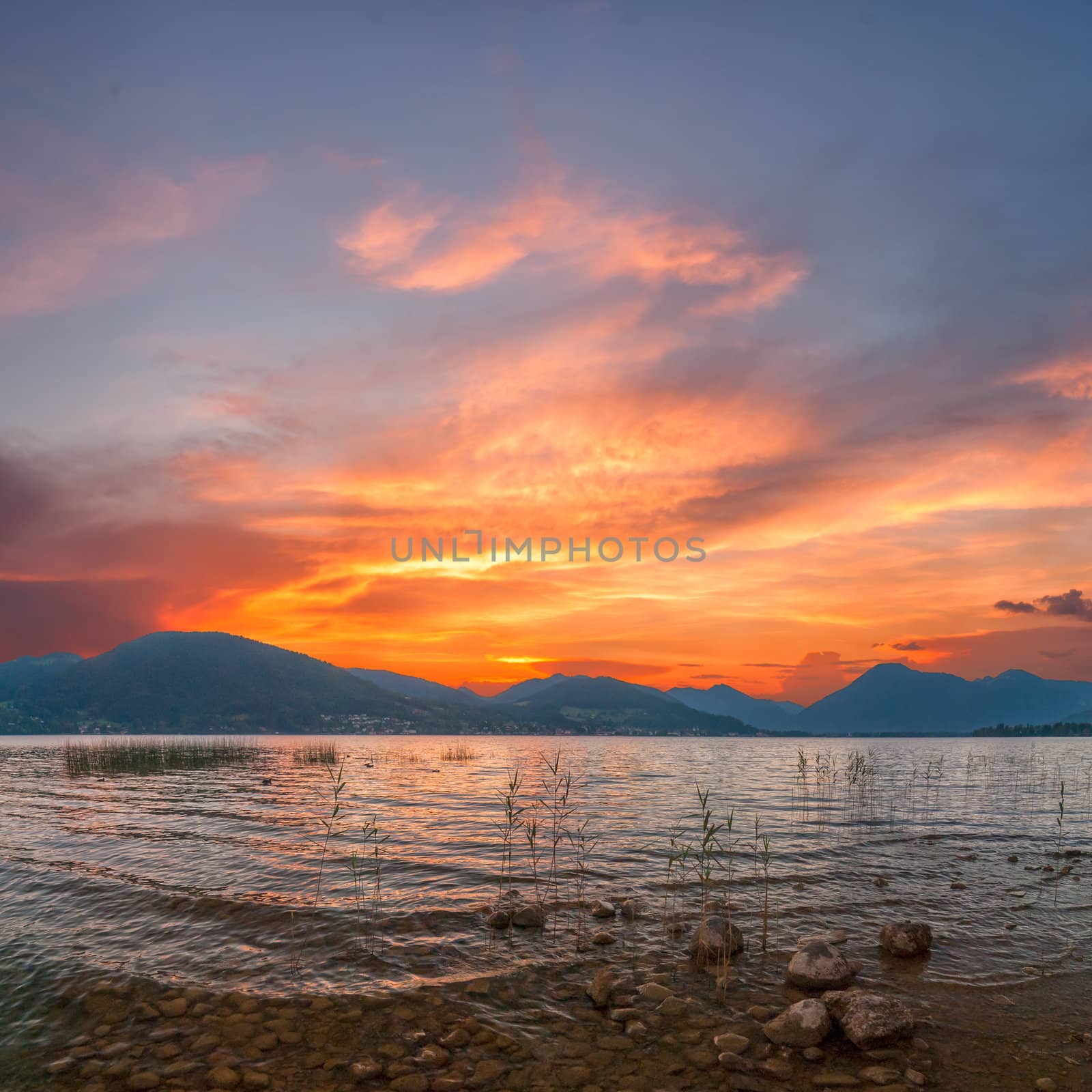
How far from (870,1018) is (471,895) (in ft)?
42.0

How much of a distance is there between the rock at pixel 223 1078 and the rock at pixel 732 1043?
25.9 feet

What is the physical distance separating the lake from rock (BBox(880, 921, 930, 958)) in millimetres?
Answer: 393

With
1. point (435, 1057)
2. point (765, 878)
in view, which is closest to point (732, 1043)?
point (435, 1057)

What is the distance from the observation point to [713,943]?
15.2m

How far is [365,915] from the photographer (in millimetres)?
18562

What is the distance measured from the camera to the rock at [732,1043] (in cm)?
1104

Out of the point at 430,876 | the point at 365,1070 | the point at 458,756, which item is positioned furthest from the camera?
the point at 458,756

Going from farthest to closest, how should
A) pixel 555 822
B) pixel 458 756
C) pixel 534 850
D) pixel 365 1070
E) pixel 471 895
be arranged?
pixel 458 756
pixel 555 822
pixel 534 850
pixel 471 895
pixel 365 1070

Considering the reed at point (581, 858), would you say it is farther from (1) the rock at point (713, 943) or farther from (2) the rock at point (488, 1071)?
(2) the rock at point (488, 1071)

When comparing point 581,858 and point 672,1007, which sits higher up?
point 672,1007

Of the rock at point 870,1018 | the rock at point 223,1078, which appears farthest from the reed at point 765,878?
the rock at point 223,1078

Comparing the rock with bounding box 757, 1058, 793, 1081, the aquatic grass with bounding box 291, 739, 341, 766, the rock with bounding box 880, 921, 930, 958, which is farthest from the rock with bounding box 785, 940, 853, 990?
the aquatic grass with bounding box 291, 739, 341, 766

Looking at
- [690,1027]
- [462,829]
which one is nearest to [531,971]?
[690,1027]

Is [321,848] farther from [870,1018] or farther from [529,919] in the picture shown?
[870,1018]
